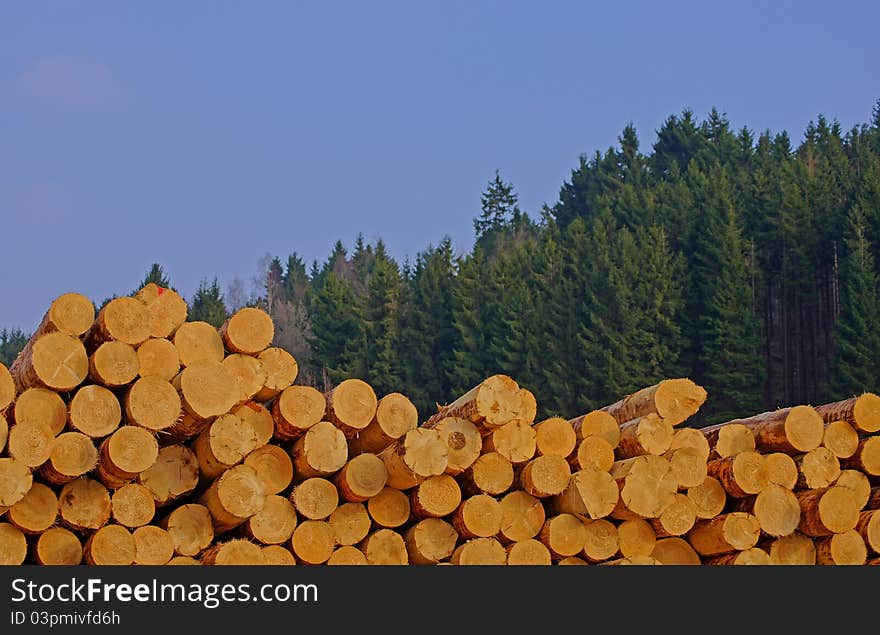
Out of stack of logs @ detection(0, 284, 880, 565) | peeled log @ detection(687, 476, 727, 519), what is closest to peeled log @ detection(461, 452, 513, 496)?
stack of logs @ detection(0, 284, 880, 565)

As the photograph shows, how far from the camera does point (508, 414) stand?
9.79m

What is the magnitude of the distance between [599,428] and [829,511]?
2.08 metres

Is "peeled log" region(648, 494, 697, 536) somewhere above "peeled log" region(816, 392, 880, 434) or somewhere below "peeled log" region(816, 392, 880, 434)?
below

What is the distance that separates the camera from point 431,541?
9.70 m

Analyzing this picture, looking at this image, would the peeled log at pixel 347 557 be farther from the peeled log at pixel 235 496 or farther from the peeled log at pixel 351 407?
the peeled log at pixel 351 407

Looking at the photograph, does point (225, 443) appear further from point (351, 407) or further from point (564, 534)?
point (564, 534)

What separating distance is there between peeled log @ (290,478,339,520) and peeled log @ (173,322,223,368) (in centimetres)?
126

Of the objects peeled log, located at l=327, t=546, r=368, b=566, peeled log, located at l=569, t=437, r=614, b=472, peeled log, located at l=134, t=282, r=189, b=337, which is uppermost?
peeled log, located at l=134, t=282, r=189, b=337

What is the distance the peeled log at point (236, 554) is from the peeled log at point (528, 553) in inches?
80.3

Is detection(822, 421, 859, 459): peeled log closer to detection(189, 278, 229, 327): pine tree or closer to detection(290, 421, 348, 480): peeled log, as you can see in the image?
detection(290, 421, 348, 480): peeled log

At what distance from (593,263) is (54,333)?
135 feet

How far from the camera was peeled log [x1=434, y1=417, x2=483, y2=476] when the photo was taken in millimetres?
9617
